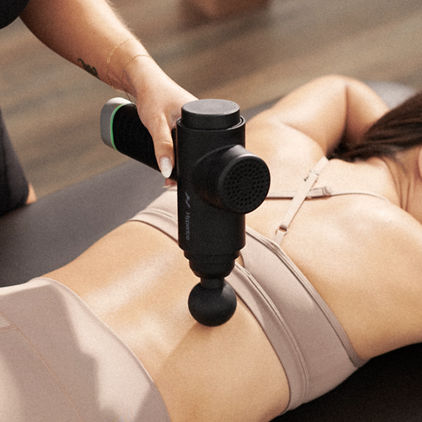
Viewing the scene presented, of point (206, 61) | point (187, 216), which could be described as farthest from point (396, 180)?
point (206, 61)

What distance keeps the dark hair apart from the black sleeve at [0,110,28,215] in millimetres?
804

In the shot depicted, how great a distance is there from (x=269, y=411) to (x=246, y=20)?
7.94 feet

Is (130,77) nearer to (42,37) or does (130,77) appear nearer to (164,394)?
(42,37)

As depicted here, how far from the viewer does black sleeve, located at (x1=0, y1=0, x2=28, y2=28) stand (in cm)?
102

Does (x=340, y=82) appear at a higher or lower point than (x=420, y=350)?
higher

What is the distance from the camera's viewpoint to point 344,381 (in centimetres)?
117

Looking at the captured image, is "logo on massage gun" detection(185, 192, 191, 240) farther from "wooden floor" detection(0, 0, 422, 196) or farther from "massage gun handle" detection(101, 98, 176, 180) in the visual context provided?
"wooden floor" detection(0, 0, 422, 196)

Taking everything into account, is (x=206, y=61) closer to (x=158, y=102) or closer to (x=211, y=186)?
(x=158, y=102)

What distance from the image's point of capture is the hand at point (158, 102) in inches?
34.4

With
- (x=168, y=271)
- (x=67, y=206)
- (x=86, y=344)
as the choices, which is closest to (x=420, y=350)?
(x=168, y=271)

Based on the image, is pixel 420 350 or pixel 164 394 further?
pixel 420 350

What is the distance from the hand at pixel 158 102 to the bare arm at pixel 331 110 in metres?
0.46

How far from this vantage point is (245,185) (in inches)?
30.1

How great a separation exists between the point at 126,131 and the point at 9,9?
303mm
